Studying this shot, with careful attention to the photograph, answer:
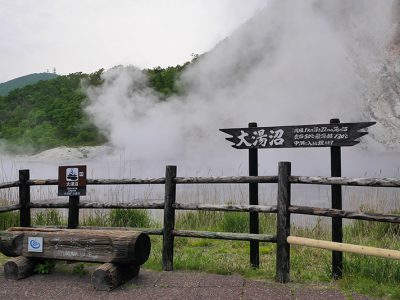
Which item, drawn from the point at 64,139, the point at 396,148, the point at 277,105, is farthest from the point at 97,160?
the point at 396,148

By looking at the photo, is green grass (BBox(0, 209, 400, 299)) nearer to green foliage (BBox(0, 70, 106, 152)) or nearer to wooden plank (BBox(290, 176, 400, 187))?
wooden plank (BBox(290, 176, 400, 187))

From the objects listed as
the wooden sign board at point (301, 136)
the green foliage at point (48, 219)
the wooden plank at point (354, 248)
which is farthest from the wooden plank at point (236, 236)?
the green foliage at point (48, 219)

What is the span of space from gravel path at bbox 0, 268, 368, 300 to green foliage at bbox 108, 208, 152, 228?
2.79 metres

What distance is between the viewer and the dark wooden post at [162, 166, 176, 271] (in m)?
4.77

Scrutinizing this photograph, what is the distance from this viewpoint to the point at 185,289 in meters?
4.11

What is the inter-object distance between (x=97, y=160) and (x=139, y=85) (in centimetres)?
1504

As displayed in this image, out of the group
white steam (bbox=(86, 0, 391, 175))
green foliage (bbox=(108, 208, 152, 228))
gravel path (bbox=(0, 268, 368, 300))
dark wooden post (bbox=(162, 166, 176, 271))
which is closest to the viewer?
gravel path (bbox=(0, 268, 368, 300))

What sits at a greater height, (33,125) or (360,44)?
(360,44)

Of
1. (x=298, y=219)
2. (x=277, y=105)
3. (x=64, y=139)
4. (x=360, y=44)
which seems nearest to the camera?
(x=298, y=219)

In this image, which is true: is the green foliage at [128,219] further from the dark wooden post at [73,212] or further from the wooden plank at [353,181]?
the wooden plank at [353,181]

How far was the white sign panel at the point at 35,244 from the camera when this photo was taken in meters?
4.54

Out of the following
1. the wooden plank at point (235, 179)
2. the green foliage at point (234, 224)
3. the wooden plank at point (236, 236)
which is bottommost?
the green foliage at point (234, 224)

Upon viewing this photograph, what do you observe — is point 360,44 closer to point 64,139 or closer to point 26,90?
point 64,139

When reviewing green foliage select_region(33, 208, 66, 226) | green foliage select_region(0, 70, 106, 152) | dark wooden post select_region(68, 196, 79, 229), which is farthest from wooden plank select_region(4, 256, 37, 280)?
green foliage select_region(0, 70, 106, 152)
